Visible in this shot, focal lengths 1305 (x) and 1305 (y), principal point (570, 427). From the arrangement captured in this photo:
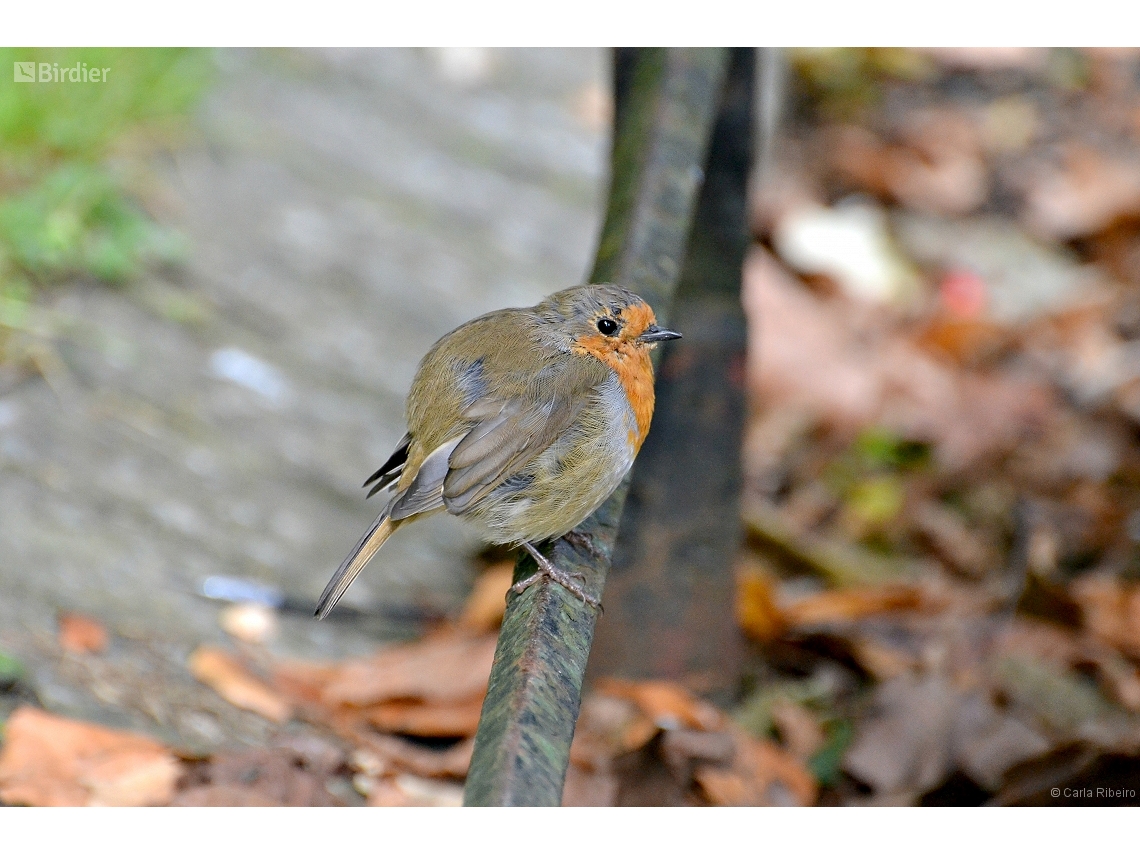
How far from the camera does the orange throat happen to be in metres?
2.80

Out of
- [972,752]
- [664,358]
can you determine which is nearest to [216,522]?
[664,358]

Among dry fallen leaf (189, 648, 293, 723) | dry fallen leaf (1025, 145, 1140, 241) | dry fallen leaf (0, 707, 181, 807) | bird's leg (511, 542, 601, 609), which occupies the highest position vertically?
dry fallen leaf (1025, 145, 1140, 241)

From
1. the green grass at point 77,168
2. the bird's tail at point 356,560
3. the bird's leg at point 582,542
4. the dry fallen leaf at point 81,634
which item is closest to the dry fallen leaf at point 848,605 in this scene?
the bird's leg at point 582,542

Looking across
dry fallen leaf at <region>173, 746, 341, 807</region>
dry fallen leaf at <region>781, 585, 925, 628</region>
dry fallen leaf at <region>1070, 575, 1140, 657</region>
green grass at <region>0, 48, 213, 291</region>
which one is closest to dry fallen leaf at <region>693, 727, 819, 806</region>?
dry fallen leaf at <region>781, 585, 925, 628</region>

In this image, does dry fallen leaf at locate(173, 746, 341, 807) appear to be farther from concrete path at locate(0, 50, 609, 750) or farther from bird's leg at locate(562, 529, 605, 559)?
bird's leg at locate(562, 529, 605, 559)

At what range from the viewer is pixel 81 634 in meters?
2.91

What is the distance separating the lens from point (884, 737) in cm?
330

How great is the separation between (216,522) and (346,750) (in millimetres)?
972

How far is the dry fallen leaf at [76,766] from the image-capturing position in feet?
7.95

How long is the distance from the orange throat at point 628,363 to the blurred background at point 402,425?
0.78 meters

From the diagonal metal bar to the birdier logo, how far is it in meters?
2.17

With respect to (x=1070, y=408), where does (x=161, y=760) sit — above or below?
below

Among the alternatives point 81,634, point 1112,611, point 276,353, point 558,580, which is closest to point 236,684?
point 81,634

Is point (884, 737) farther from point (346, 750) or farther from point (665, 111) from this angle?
point (665, 111)
